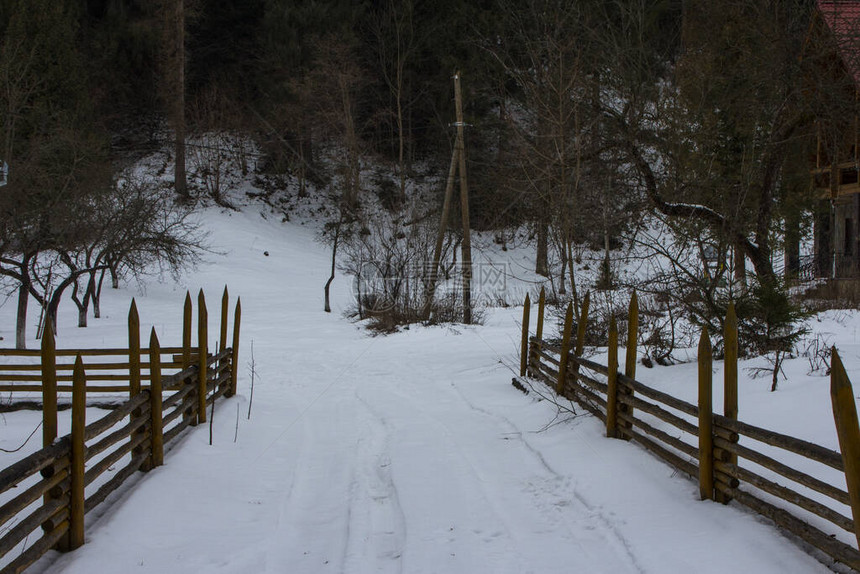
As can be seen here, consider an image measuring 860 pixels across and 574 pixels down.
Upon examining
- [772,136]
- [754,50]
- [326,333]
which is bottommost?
[326,333]

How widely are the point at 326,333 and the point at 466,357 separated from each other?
314 inches

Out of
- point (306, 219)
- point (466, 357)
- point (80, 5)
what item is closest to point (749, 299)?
point (466, 357)

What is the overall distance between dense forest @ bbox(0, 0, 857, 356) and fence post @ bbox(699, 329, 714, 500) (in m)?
3.63

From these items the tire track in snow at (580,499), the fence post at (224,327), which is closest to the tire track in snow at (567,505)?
the tire track in snow at (580,499)

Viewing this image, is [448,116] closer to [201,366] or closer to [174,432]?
[201,366]

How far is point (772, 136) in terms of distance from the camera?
12688 millimetres

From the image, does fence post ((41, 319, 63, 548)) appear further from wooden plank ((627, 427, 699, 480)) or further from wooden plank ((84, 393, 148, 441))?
wooden plank ((627, 427, 699, 480))

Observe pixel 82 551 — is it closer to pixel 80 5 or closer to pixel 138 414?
pixel 138 414

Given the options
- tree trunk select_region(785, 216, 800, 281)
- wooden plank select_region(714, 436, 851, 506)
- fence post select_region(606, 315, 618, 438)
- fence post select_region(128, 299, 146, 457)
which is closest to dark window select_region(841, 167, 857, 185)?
tree trunk select_region(785, 216, 800, 281)

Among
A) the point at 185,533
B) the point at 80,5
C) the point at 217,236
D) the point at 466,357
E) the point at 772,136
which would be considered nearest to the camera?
the point at 185,533

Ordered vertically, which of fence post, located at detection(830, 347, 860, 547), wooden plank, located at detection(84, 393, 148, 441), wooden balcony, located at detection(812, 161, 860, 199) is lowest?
wooden plank, located at detection(84, 393, 148, 441)

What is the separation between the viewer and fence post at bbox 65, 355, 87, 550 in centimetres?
435

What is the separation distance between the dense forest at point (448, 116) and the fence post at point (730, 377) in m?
3.63

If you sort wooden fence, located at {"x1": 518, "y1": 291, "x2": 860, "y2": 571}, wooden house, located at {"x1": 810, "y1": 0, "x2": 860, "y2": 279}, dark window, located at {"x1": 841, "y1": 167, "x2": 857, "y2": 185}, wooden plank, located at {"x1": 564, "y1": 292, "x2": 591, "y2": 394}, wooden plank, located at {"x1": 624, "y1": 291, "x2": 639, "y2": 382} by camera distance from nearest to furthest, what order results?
wooden fence, located at {"x1": 518, "y1": 291, "x2": 860, "y2": 571} < wooden plank, located at {"x1": 624, "y1": 291, "x2": 639, "y2": 382} < wooden plank, located at {"x1": 564, "y1": 292, "x2": 591, "y2": 394} < wooden house, located at {"x1": 810, "y1": 0, "x2": 860, "y2": 279} < dark window, located at {"x1": 841, "y1": 167, "x2": 857, "y2": 185}
